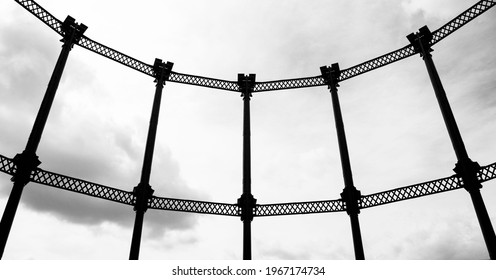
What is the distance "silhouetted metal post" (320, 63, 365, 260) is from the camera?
11.5 metres

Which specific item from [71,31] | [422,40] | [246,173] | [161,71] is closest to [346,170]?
[246,173]

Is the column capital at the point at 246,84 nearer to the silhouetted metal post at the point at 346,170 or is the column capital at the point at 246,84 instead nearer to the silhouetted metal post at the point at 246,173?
the silhouetted metal post at the point at 246,173

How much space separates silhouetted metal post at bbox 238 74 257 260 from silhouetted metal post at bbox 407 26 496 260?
7978mm

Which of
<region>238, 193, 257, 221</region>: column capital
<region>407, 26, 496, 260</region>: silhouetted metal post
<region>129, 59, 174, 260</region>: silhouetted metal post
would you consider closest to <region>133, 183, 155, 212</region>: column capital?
<region>129, 59, 174, 260</region>: silhouetted metal post

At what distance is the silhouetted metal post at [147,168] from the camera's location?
11453 millimetres

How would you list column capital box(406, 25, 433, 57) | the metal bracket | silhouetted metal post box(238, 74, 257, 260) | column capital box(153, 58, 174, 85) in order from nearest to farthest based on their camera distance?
the metal bracket
silhouetted metal post box(238, 74, 257, 260)
column capital box(406, 25, 433, 57)
column capital box(153, 58, 174, 85)

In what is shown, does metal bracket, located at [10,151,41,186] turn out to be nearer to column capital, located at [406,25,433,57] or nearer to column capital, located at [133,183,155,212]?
column capital, located at [133,183,155,212]

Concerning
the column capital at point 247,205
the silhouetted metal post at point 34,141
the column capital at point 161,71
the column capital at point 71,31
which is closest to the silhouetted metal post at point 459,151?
the column capital at point 247,205

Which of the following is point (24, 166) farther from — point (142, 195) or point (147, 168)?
point (147, 168)

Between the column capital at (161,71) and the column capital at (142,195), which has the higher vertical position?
the column capital at (161,71)

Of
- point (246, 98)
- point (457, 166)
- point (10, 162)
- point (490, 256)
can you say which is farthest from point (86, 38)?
point (490, 256)

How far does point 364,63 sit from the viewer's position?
15.0 meters

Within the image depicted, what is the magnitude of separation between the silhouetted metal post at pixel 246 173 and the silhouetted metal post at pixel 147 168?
3.97 metres

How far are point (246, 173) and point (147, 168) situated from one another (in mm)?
4404
